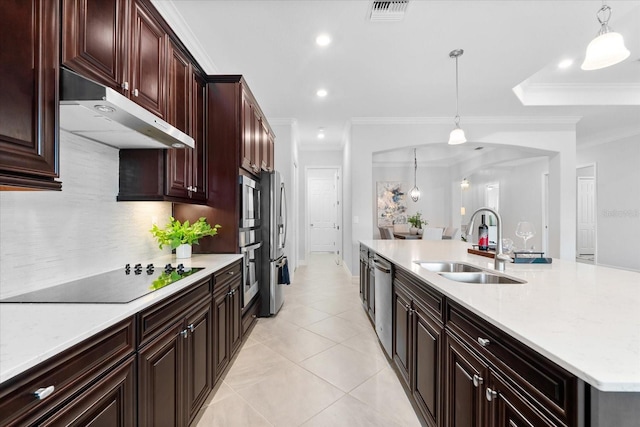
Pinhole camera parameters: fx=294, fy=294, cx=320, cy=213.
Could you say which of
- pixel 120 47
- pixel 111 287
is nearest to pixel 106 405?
pixel 111 287

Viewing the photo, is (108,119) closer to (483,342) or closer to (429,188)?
(483,342)

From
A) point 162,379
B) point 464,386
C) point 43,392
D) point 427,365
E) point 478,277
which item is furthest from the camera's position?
point 478,277

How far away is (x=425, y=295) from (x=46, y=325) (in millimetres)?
1590

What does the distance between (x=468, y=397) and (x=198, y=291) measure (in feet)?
4.69

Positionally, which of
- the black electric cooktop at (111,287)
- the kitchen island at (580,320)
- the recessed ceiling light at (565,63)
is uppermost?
the recessed ceiling light at (565,63)

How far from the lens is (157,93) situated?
1.86 m

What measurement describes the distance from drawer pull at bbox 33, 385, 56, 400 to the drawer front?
3.98ft

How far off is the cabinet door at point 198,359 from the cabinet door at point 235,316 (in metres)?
0.44

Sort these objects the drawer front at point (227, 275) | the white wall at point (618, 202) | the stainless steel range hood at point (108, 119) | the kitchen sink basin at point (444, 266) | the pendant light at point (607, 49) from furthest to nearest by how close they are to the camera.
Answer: the white wall at point (618, 202)
the kitchen sink basin at point (444, 266)
the drawer front at point (227, 275)
the pendant light at point (607, 49)
the stainless steel range hood at point (108, 119)

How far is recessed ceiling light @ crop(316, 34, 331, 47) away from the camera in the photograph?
284 centimetres

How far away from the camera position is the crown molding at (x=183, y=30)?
7.64ft

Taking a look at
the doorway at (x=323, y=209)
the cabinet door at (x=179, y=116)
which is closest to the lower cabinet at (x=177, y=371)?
the cabinet door at (x=179, y=116)

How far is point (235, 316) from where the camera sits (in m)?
2.43

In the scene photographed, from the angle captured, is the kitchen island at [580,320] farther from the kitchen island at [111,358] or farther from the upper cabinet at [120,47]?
the upper cabinet at [120,47]
